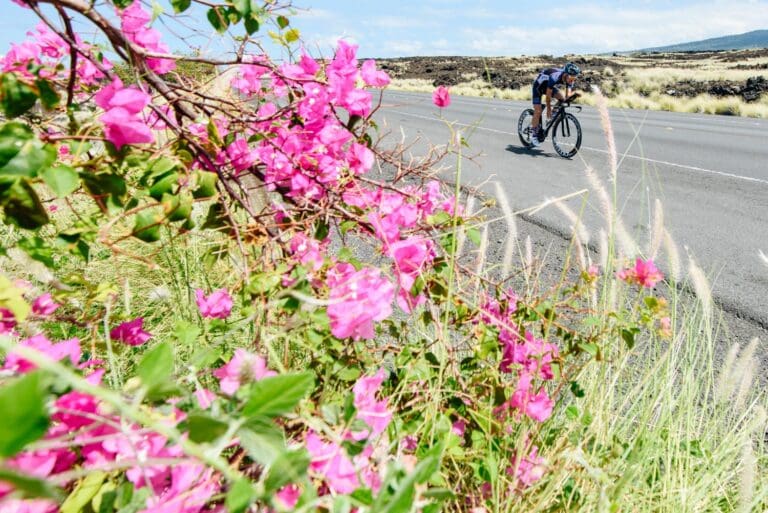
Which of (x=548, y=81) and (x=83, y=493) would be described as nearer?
(x=83, y=493)

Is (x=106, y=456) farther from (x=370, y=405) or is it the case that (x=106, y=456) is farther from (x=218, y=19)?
→ (x=218, y=19)

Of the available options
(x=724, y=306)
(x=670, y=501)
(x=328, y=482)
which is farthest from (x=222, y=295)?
(x=724, y=306)

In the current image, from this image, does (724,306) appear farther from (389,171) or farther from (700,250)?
(389,171)

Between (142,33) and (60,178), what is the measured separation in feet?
2.20

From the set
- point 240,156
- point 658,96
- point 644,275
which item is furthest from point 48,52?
point 658,96

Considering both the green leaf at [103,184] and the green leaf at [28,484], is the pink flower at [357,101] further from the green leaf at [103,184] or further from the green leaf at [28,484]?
the green leaf at [28,484]

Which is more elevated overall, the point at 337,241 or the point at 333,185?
the point at 333,185

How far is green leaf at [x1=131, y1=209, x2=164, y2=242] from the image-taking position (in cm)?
91

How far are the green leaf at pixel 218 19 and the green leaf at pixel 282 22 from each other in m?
0.16

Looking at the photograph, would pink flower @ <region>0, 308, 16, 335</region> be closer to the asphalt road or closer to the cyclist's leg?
the asphalt road

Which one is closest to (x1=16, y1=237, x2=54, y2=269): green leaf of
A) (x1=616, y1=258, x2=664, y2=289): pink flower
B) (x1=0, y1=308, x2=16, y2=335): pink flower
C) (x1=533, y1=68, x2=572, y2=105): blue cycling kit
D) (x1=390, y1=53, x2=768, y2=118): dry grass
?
(x1=0, y1=308, x2=16, y2=335): pink flower

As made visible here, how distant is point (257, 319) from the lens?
3.78 feet

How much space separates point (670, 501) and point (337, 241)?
322 cm

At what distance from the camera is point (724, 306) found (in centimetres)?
353
